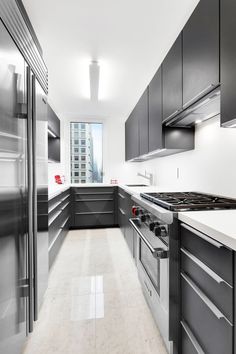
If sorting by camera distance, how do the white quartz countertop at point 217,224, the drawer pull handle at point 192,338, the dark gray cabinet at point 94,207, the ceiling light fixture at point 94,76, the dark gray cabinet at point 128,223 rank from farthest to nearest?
the dark gray cabinet at point 94,207
the dark gray cabinet at point 128,223
the ceiling light fixture at point 94,76
the drawer pull handle at point 192,338
the white quartz countertop at point 217,224

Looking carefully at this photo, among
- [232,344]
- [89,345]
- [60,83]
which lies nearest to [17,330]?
[89,345]

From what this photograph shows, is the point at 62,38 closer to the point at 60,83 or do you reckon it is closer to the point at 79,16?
the point at 79,16

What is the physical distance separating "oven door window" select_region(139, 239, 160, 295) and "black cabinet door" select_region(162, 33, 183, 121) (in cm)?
119

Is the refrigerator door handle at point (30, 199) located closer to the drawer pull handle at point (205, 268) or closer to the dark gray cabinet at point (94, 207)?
the drawer pull handle at point (205, 268)

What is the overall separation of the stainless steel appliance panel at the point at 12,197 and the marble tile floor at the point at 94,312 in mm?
297

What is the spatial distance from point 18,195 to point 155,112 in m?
1.72

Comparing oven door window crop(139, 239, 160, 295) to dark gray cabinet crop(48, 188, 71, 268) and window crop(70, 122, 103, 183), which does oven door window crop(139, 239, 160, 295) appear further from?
window crop(70, 122, 103, 183)

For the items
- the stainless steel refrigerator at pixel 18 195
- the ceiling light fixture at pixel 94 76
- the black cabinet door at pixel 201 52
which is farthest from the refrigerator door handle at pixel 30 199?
the ceiling light fixture at pixel 94 76

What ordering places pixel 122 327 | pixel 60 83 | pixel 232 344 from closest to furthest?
pixel 232 344 → pixel 122 327 → pixel 60 83

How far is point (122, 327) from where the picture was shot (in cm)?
→ 150

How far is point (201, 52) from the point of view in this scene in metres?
1.31

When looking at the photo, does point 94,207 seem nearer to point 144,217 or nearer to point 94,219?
point 94,219

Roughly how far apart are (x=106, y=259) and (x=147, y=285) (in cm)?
104

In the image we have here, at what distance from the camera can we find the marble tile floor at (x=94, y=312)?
1.34 meters
